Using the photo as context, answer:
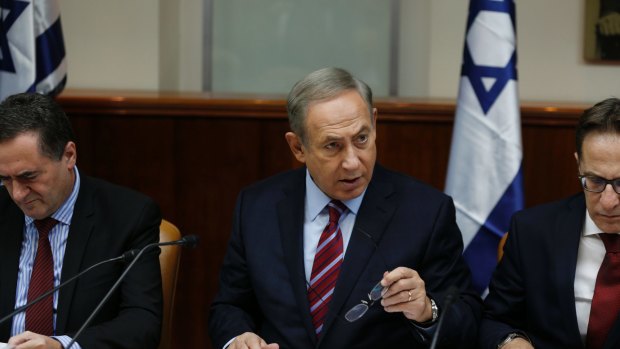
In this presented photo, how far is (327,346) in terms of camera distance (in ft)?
8.68

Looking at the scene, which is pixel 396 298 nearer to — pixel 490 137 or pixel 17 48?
pixel 490 137

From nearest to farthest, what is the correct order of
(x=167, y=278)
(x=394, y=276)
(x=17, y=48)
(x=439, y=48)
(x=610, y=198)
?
1. (x=394, y=276)
2. (x=610, y=198)
3. (x=167, y=278)
4. (x=17, y=48)
5. (x=439, y=48)

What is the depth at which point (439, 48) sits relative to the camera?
5.88 metres

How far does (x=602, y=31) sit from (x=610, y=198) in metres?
3.38

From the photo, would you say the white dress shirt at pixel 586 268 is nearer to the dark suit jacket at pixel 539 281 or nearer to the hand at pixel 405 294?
the dark suit jacket at pixel 539 281

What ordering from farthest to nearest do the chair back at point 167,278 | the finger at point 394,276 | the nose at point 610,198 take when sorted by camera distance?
the chair back at point 167,278
the nose at point 610,198
the finger at point 394,276

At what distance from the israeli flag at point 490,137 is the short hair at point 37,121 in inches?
59.9

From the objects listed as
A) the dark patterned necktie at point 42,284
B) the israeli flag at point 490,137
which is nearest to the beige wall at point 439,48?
the israeli flag at point 490,137

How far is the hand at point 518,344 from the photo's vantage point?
8.32 feet

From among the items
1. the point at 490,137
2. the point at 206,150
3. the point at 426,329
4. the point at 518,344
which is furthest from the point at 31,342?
the point at 206,150

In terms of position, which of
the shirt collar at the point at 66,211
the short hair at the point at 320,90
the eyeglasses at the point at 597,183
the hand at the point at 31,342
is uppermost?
the short hair at the point at 320,90

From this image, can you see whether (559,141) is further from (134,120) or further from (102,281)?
(102,281)

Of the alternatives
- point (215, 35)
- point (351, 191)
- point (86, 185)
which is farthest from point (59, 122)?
point (215, 35)

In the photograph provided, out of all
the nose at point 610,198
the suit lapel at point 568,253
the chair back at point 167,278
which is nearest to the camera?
the nose at point 610,198
